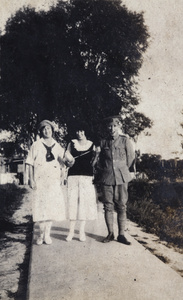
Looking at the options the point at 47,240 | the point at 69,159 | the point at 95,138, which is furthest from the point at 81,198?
the point at 95,138

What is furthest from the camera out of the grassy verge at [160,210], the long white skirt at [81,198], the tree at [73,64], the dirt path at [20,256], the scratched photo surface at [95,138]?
the tree at [73,64]

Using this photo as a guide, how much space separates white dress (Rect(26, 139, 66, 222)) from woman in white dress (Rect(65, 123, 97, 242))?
0.24m

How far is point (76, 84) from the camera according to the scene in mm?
11664

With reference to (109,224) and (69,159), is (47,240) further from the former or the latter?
(69,159)

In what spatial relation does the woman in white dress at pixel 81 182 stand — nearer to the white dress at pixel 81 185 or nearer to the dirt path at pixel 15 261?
the white dress at pixel 81 185

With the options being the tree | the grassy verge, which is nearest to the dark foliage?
the grassy verge

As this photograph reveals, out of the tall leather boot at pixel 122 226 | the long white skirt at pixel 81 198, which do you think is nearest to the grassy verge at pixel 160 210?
the tall leather boot at pixel 122 226

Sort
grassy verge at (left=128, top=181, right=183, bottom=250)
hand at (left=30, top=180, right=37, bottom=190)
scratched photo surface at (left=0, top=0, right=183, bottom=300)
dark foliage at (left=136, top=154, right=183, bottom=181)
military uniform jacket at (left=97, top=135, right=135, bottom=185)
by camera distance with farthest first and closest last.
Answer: dark foliage at (left=136, top=154, right=183, bottom=181) → grassy verge at (left=128, top=181, right=183, bottom=250) → hand at (left=30, top=180, right=37, bottom=190) → military uniform jacket at (left=97, top=135, right=135, bottom=185) → scratched photo surface at (left=0, top=0, right=183, bottom=300)

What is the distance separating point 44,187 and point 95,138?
8.71m

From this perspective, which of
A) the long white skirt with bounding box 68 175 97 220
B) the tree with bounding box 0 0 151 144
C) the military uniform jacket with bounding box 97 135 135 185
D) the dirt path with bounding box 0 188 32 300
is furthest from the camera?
the tree with bounding box 0 0 151 144

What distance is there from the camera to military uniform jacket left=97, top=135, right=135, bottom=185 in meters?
4.46

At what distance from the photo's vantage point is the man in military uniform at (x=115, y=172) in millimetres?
4484

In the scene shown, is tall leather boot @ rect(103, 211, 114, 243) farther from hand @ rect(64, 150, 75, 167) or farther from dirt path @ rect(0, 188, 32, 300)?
dirt path @ rect(0, 188, 32, 300)

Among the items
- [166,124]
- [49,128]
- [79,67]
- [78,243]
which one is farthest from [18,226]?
[79,67]
